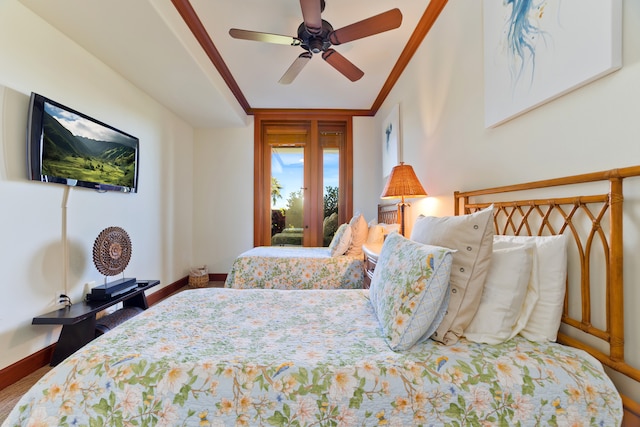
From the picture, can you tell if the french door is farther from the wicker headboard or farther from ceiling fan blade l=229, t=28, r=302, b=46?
the wicker headboard

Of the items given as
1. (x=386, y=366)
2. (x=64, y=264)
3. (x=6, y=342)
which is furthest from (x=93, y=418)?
(x=64, y=264)

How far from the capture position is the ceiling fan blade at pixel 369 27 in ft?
6.14

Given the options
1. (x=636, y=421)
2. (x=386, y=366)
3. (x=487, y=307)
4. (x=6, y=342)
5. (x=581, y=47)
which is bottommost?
(x=6, y=342)

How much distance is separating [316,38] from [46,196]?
7.66 ft

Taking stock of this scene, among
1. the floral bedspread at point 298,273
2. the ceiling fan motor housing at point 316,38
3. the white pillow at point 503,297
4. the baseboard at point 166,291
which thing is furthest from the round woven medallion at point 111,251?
the white pillow at point 503,297

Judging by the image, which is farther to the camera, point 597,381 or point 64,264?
point 64,264

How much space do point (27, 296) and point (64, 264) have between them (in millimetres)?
312

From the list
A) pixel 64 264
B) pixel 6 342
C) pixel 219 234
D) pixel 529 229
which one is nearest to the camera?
pixel 529 229

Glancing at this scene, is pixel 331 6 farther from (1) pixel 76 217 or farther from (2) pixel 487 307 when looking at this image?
(1) pixel 76 217

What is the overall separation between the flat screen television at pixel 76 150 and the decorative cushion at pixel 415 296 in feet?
7.87

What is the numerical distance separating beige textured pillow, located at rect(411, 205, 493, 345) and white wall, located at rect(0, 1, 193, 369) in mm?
2530

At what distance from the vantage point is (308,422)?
0.77 meters

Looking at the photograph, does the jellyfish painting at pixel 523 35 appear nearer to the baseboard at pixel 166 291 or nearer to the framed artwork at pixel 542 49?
the framed artwork at pixel 542 49

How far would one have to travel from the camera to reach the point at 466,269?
104 centimetres
